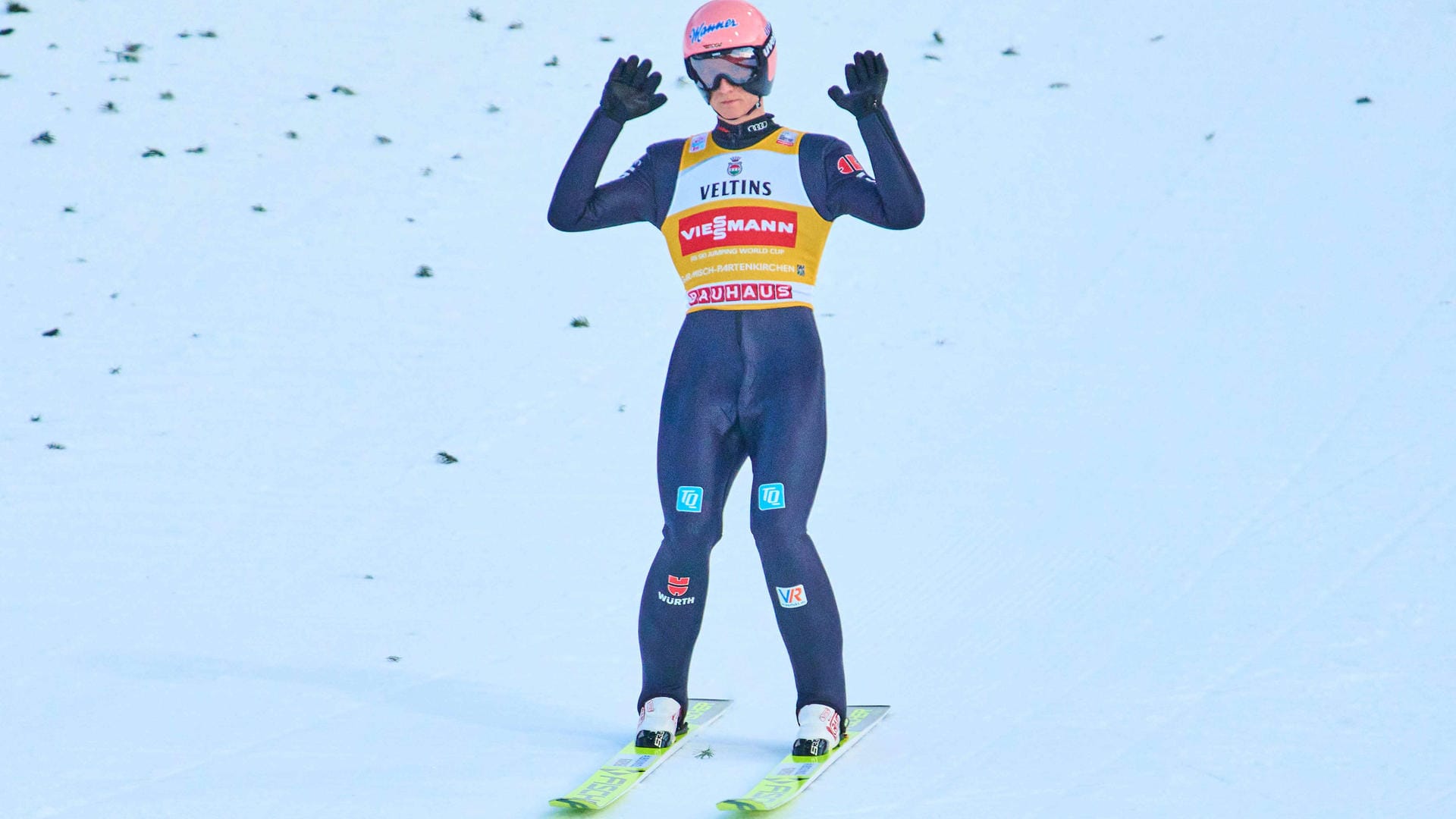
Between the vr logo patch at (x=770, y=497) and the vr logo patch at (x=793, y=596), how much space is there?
0.25 meters

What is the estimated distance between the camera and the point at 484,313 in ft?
32.8

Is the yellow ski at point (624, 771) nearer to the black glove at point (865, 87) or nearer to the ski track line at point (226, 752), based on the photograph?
the ski track line at point (226, 752)

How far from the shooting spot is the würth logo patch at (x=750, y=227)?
5.12 metres

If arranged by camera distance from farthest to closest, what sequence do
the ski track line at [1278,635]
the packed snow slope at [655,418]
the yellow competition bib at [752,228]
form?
the packed snow slope at [655,418] → the yellow competition bib at [752,228] → the ski track line at [1278,635]

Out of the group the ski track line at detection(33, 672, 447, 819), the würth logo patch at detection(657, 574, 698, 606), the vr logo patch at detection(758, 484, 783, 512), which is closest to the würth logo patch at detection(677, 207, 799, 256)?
the vr logo patch at detection(758, 484, 783, 512)

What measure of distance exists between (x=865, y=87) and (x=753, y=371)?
2.99 feet

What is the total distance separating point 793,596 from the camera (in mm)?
5047

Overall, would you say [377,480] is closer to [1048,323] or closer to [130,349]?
[130,349]

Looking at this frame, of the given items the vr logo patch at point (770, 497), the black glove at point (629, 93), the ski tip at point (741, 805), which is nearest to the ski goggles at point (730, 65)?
the black glove at point (629, 93)

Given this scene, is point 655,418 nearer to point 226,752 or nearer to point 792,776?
point 226,752

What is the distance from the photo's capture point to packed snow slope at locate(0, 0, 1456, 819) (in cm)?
534

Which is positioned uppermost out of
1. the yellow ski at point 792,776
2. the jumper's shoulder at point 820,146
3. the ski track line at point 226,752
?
the jumper's shoulder at point 820,146

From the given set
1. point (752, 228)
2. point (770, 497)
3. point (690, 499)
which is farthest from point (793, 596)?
point (752, 228)

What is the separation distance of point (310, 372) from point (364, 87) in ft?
12.5
